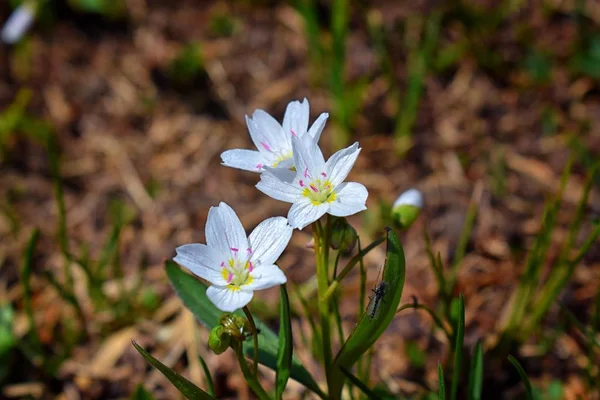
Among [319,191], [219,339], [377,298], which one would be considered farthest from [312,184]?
[219,339]

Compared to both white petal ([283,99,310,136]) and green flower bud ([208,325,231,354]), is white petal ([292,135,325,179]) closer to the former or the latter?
white petal ([283,99,310,136])

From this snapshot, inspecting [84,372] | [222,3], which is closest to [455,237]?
[84,372]

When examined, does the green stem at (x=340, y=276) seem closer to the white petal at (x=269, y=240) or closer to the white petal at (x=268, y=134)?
the white petal at (x=269, y=240)

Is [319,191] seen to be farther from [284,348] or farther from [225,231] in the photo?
[284,348]

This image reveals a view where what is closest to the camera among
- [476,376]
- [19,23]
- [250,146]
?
[476,376]

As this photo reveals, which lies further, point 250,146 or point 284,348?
point 250,146

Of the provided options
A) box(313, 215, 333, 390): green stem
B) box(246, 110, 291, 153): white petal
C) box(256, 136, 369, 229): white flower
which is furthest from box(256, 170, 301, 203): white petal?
box(246, 110, 291, 153): white petal
